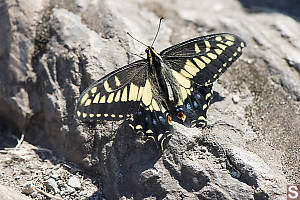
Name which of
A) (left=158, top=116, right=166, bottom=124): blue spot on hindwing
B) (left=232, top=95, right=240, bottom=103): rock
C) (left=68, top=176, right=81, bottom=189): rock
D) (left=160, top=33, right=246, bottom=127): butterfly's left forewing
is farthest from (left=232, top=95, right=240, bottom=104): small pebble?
(left=68, top=176, right=81, bottom=189): rock

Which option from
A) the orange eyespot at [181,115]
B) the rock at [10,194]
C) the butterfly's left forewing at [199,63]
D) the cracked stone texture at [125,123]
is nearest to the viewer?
the rock at [10,194]

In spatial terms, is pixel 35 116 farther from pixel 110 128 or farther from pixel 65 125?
pixel 110 128

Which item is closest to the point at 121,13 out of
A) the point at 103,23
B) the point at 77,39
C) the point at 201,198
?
the point at 103,23

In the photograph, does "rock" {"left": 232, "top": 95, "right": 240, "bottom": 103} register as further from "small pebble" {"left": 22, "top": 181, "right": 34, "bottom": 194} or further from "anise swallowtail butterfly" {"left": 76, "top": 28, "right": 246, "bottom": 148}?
"small pebble" {"left": 22, "top": 181, "right": 34, "bottom": 194}

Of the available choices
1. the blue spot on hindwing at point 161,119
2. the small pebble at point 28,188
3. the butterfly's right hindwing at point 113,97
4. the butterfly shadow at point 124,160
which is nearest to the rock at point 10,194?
the small pebble at point 28,188

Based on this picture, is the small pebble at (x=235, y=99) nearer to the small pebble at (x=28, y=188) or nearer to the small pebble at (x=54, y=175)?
the small pebble at (x=54, y=175)

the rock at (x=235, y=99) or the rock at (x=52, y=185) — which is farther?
the rock at (x=235, y=99)
